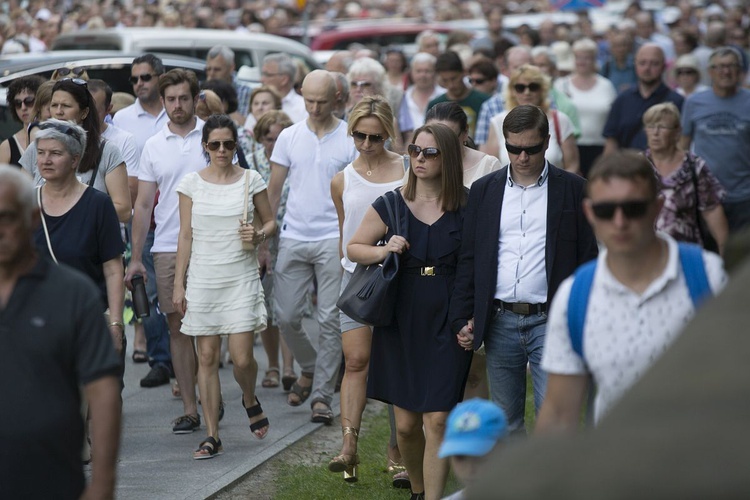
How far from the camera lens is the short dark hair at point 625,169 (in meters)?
4.07

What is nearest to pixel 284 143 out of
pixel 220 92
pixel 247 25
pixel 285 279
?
pixel 285 279

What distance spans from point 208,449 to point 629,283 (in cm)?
445

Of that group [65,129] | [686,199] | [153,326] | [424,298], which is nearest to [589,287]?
[424,298]

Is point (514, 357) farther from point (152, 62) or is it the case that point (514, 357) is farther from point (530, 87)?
point (152, 62)

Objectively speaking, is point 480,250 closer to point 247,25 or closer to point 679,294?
point 679,294

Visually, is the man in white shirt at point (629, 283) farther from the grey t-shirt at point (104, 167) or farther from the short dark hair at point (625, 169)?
the grey t-shirt at point (104, 167)

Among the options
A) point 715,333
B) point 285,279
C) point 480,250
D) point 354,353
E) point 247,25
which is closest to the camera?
point 715,333

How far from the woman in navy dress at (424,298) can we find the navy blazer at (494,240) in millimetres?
223

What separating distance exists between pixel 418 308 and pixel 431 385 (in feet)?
1.29

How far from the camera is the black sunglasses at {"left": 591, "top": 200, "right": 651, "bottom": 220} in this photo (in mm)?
4012

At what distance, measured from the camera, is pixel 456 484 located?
287 inches

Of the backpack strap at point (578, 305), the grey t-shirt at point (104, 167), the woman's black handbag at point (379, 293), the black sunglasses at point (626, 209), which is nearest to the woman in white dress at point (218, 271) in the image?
the grey t-shirt at point (104, 167)

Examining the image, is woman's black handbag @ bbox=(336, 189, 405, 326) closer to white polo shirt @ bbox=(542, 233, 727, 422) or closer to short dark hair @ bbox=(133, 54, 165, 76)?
white polo shirt @ bbox=(542, 233, 727, 422)

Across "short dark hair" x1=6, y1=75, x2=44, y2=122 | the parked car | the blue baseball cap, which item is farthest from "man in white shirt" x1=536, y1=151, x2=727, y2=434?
the parked car
